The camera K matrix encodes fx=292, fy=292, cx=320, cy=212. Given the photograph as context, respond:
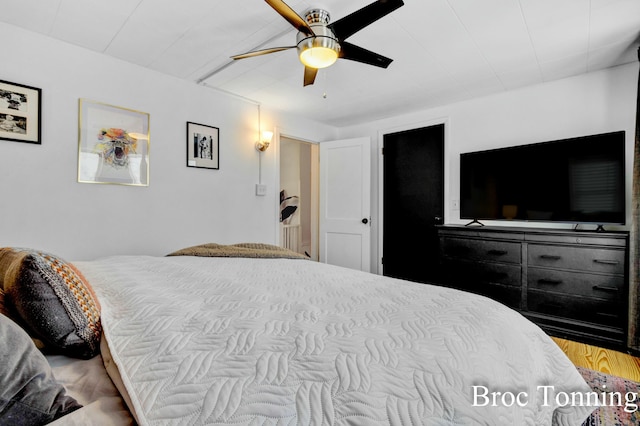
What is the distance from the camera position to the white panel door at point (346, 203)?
4125mm

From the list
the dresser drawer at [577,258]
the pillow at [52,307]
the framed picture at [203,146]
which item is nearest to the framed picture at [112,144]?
the framed picture at [203,146]

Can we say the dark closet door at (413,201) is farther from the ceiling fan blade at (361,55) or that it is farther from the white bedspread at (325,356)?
the white bedspread at (325,356)

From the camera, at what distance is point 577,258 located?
8.16 ft

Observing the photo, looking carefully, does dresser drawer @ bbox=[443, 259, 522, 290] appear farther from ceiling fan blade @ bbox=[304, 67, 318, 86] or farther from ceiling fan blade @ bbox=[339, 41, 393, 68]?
ceiling fan blade @ bbox=[304, 67, 318, 86]

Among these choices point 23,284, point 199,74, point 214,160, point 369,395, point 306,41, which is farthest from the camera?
point 214,160

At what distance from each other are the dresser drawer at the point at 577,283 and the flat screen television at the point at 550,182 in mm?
490

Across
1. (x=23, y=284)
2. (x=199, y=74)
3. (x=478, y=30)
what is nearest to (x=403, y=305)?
(x=23, y=284)

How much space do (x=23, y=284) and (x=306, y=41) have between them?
1774mm

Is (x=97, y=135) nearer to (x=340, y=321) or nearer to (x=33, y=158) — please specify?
(x=33, y=158)

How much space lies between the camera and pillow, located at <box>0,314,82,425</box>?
52 cm

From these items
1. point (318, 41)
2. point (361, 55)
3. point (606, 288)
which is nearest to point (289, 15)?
point (318, 41)

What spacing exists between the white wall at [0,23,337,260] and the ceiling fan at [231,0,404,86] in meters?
1.47

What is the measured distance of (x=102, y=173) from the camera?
2465mm

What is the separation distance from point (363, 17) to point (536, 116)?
8.11 ft
